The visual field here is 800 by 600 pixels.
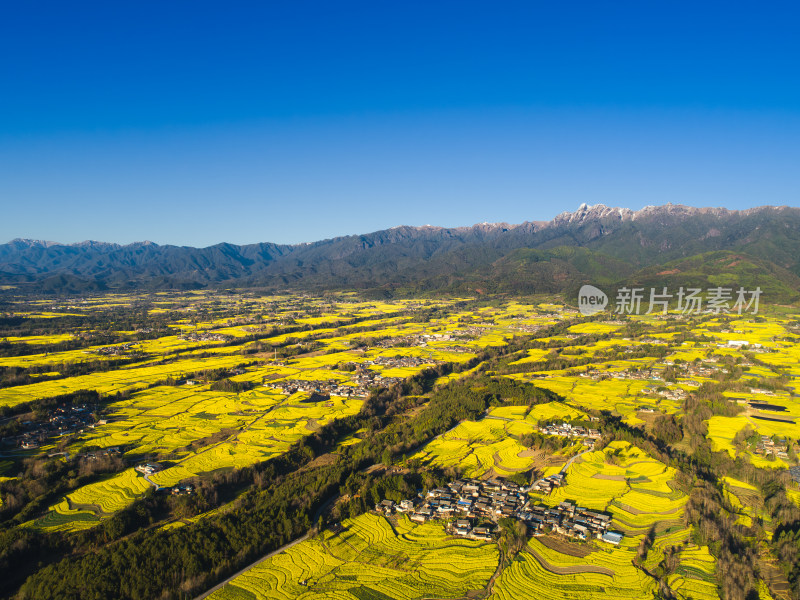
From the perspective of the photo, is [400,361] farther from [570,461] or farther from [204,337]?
[204,337]

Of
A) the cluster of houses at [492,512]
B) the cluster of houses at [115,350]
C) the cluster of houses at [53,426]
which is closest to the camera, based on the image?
the cluster of houses at [492,512]

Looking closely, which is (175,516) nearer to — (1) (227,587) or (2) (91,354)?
(1) (227,587)

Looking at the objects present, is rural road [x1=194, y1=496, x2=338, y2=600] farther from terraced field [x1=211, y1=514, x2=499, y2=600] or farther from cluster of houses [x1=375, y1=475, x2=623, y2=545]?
cluster of houses [x1=375, y1=475, x2=623, y2=545]

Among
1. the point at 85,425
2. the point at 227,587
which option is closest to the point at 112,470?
the point at 85,425

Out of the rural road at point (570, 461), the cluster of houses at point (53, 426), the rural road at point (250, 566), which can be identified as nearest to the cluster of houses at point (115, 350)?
the cluster of houses at point (53, 426)

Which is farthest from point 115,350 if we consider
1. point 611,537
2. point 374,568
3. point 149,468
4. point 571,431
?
point 611,537

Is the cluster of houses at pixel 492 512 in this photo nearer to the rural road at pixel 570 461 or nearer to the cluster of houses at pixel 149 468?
the rural road at pixel 570 461
